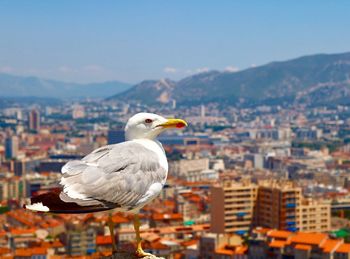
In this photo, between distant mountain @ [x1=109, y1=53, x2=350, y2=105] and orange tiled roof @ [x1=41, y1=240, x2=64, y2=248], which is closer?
orange tiled roof @ [x1=41, y1=240, x2=64, y2=248]

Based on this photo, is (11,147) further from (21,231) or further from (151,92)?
(151,92)

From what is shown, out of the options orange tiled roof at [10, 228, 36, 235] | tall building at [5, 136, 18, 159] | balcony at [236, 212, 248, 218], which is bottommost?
orange tiled roof at [10, 228, 36, 235]

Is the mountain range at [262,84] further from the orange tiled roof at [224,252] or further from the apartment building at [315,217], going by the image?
the orange tiled roof at [224,252]

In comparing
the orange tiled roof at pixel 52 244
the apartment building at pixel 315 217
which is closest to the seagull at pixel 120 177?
the orange tiled roof at pixel 52 244

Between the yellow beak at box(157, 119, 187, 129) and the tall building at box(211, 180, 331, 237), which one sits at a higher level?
the yellow beak at box(157, 119, 187, 129)

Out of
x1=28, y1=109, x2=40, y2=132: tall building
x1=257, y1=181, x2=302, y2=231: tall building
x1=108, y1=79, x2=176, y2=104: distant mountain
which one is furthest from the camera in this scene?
x1=108, y1=79, x2=176, y2=104: distant mountain

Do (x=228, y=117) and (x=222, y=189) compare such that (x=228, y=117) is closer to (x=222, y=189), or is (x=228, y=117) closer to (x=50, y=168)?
(x=50, y=168)

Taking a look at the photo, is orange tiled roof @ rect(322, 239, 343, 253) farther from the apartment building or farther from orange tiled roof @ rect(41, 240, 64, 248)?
orange tiled roof @ rect(41, 240, 64, 248)

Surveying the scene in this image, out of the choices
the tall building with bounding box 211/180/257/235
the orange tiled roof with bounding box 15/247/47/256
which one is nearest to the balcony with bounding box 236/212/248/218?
the tall building with bounding box 211/180/257/235
